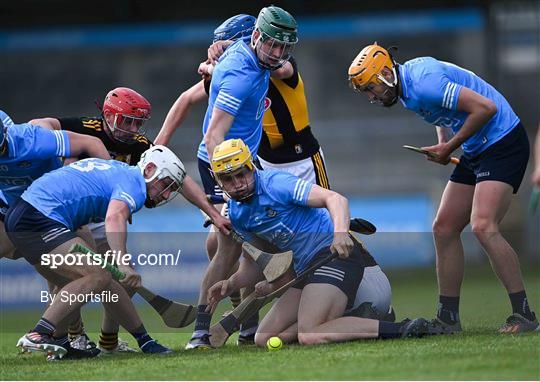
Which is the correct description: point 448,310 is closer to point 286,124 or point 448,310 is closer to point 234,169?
point 234,169

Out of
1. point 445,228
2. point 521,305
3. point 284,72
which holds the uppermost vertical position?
point 284,72

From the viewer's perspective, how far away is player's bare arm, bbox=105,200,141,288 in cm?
593

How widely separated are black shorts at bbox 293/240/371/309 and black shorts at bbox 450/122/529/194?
895mm

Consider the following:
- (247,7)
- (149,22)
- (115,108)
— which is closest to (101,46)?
(149,22)

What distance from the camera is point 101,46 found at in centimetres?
1908

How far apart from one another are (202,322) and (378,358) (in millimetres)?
1523

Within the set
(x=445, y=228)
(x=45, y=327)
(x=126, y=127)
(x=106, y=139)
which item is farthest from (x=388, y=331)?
(x=106, y=139)

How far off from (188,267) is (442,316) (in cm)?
151

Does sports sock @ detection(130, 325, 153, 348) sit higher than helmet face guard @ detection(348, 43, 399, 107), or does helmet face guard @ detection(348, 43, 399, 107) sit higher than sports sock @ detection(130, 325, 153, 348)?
helmet face guard @ detection(348, 43, 399, 107)

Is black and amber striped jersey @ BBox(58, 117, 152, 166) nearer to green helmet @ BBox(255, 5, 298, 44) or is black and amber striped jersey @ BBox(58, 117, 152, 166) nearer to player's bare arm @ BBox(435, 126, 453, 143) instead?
green helmet @ BBox(255, 5, 298, 44)

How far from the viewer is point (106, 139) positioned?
290 inches

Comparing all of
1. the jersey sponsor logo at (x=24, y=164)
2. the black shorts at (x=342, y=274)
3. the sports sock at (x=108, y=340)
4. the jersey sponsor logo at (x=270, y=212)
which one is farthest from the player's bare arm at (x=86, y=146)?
the black shorts at (x=342, y=274)

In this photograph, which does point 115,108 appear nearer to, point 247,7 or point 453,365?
point 453,365

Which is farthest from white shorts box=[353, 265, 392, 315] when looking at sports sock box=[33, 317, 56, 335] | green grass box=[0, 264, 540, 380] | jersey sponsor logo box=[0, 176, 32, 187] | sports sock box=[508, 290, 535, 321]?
jersey sponsor logo box=[0, 176, 32, 187]
